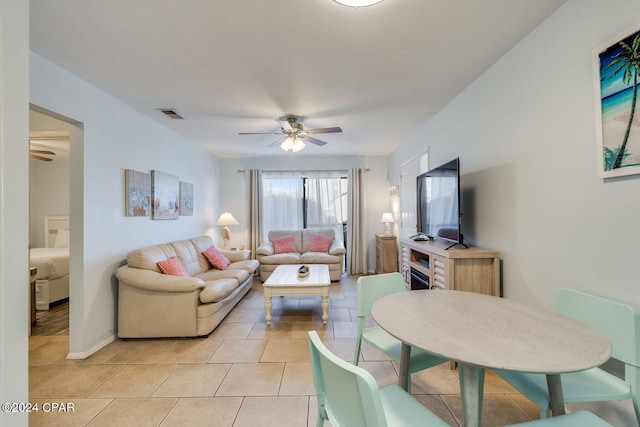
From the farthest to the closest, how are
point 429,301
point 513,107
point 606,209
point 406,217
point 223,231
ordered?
point 223,231, point 406,217, point 513,107, point 429,301, point 606,209

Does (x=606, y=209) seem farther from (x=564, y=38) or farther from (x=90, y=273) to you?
(x=90, y=273)

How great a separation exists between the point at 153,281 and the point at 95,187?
41.5 inches

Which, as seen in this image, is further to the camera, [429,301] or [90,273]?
[90,273]

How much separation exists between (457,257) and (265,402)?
1770 millimetres

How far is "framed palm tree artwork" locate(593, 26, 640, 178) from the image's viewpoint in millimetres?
1249

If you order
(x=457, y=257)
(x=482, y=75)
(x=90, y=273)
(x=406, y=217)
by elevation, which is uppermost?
(x=482, y=75)

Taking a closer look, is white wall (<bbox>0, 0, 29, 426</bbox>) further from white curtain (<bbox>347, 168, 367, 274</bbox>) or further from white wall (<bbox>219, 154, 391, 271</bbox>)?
white curtain (<bbox>347, 168, 367, 274</bbox>)

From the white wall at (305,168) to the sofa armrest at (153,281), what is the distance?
120 inches

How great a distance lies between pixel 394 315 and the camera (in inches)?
52.2

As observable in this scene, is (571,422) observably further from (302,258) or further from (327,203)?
(327,203)

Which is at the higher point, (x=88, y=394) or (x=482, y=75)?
(x=482, y=75)

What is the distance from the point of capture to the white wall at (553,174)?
1363 millimetres

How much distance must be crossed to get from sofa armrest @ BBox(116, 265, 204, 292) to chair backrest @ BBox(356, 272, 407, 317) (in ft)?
5.95

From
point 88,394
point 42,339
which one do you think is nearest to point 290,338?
point 88,394
